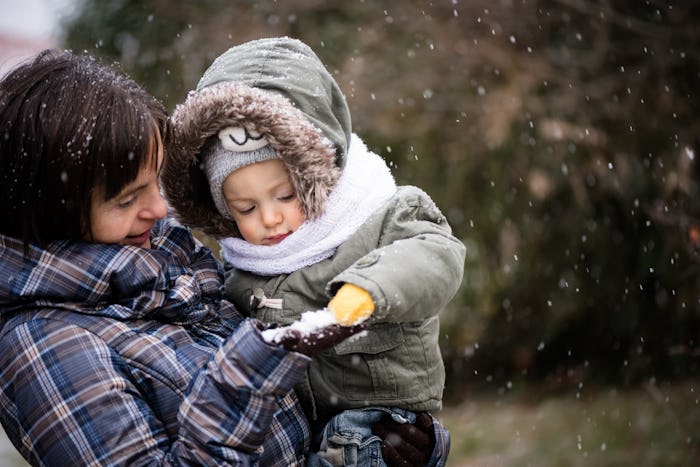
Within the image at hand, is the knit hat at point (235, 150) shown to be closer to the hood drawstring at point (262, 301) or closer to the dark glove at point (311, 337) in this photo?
the hood drawstring at point (262, 301)

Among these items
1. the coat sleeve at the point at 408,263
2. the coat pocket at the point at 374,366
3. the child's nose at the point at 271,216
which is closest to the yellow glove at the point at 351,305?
the coat sleeve at the point at 408,263

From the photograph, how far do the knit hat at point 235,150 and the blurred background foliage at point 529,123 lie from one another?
3715mm

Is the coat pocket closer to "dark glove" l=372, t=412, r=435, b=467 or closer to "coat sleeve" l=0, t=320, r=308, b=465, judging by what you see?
"dark glove" l=372, t=412, r=435, b=467

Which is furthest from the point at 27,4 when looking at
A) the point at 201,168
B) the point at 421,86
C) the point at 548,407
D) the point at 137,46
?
the point at 201,168

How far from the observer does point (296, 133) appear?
2182 mm

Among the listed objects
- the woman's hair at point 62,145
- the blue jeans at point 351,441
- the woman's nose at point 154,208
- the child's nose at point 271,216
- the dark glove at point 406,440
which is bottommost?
the dark glove at point 406,440

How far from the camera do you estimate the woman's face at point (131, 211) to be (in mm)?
2043

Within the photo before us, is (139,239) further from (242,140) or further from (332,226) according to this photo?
(332,226)

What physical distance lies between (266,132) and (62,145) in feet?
1.71

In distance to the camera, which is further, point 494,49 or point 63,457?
point 494,49

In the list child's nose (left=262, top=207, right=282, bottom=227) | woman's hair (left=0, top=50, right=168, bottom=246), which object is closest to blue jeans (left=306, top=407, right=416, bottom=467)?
child's nose (left=262, top=207, right=282, bottom=227)

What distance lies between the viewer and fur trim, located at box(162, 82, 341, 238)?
2.18 m

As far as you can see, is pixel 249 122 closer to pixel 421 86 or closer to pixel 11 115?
pixel 11 115

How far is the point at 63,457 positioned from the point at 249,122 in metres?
0.94
